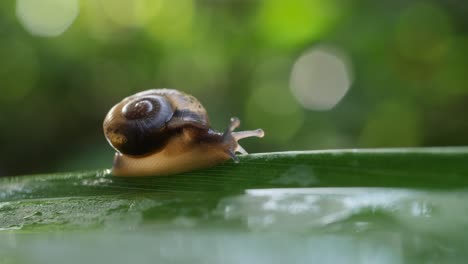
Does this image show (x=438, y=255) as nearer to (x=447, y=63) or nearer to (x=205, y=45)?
(x=447, y=63)

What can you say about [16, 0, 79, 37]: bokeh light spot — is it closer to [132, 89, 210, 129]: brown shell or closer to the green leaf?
[132, 89, 210, 129]: brown shell

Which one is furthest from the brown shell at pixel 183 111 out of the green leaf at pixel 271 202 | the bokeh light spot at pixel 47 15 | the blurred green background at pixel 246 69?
the bokeh light spot at pixel 47 15

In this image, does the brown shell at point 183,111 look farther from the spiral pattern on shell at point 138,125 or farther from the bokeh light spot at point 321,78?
the bokeh light spot at point 321,78

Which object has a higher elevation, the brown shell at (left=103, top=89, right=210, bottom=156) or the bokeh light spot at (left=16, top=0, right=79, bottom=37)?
the bokeh light spot at (left=16, top=0, right=79, bottom=37)

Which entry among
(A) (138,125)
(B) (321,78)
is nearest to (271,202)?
(A) (138,125)

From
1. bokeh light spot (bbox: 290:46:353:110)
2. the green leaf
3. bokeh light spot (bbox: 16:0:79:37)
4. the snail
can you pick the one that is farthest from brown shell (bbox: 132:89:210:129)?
A: bokeh light spot (bbox: 16:0:79:37)

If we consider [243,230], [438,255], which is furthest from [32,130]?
[438,255]

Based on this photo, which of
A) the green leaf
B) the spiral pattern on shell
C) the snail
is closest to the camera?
the green leaf
